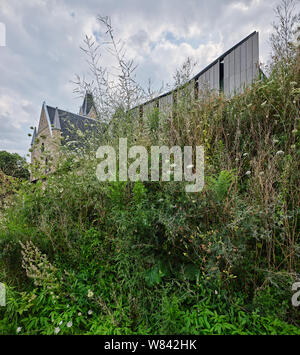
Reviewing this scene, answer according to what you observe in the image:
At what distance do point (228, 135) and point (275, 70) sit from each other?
3.29ft

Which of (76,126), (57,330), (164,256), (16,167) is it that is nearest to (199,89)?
(164,256)

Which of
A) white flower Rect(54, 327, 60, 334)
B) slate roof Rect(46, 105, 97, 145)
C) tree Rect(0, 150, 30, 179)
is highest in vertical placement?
slate roof Rect(46, 105, 97, 145)

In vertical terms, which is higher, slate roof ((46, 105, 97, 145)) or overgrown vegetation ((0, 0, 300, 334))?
slate roof ((46, 105, 97, 145))

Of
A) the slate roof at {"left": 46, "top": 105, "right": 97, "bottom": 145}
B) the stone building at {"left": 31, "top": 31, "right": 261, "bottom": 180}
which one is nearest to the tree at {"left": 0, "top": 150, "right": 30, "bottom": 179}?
the stone building at {"left": 31, "top": 31, "right": 261, "bottom": 180}

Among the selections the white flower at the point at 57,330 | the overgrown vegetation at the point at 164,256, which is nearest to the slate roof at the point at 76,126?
the overgrown vegetation at the point at 164,256

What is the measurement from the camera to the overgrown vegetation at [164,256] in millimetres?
1173

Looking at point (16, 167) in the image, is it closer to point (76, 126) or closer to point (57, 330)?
point (76, 126)

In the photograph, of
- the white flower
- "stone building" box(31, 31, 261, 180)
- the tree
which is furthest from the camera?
"stone building" box(31, 31, 261, 180)

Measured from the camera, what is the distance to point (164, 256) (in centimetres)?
142

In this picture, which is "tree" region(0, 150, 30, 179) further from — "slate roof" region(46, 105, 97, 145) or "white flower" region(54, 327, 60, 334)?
"white flower" region(54, 327, 60, 334)

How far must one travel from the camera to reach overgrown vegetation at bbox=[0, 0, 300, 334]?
3.85 ft

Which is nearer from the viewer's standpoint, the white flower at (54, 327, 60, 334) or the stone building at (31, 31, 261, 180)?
the white flower at (54, 327, 60, 334)

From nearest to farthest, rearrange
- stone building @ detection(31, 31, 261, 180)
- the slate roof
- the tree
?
the tree → stone building @ detection(31, 31, 261, 180) → the slate roof

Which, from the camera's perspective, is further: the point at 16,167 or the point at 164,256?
the point at 16,167
